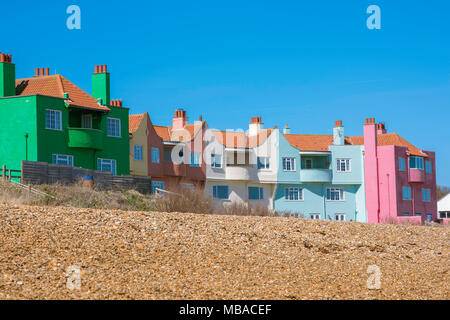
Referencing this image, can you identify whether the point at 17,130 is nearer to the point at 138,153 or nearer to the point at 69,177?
the point at 69,177

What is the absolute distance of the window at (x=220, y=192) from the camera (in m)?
58.9

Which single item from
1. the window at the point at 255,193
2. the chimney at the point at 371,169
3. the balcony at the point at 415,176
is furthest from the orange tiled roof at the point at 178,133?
the balcony at the point at 415,176

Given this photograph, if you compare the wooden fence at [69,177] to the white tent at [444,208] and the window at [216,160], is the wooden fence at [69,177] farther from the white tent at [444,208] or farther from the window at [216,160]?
the white tent at [444,208]

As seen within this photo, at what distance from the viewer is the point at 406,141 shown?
67.9m

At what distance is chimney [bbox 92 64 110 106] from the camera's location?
4841 centimetres

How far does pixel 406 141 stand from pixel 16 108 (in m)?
38.7

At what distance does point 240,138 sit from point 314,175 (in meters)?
7.12

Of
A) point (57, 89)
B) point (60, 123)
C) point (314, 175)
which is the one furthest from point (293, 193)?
point (60, 123)

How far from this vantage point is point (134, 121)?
5309cm

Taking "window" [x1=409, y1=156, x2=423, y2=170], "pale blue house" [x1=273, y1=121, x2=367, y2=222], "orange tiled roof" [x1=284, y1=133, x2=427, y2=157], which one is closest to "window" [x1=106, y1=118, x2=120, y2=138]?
"pale blue house" [x1=273, y1=121, x2=367, y2=222]

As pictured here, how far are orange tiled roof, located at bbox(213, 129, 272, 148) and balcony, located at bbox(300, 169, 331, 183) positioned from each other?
14.7ft
